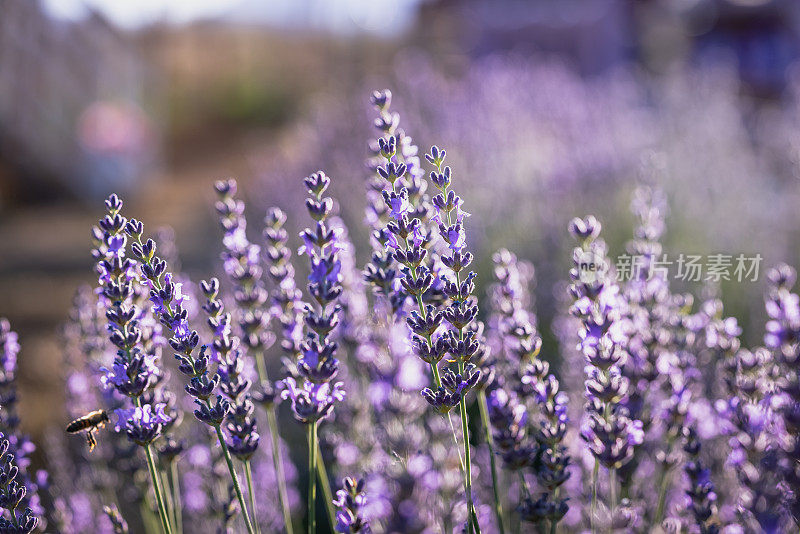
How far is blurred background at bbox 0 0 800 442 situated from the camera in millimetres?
5008

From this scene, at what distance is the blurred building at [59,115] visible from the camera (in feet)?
39.2

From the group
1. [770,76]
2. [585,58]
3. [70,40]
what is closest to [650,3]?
[585,58]

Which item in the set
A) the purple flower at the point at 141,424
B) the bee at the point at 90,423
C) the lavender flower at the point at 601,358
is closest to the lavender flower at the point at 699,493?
the lavender flower at the point at 601,358

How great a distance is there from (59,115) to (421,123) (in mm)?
9940

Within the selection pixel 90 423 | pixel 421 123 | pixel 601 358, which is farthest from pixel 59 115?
pixel 601 358

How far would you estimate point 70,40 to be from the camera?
43.6 ft

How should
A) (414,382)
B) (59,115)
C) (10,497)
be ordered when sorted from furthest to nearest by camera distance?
(59,115) < (414,382) < (10,497)

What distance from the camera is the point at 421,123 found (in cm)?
558

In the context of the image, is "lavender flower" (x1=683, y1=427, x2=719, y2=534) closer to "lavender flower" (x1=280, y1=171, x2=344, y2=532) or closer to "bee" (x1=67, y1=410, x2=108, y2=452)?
"lavender flower" (x1=280, y1=171, x2=344, y2=532)

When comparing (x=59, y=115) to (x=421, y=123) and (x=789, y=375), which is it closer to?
(x=421, y=123)

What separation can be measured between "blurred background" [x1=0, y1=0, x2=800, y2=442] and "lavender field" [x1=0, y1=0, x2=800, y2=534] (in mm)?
52

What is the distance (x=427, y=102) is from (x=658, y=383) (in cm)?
500

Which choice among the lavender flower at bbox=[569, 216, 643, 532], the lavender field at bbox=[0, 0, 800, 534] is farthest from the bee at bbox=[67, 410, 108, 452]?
the lavender flower at bbox=[569, 216, 643, 532]

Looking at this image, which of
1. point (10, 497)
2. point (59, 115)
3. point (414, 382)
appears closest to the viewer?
point (10, 497)
